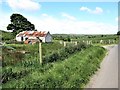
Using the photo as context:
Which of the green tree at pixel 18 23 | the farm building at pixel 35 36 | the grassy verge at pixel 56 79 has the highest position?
the green tree at pixel 18 23

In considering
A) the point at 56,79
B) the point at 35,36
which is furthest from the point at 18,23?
the point at 56,79

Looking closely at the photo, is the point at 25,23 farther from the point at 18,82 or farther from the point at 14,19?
the point at 18,82

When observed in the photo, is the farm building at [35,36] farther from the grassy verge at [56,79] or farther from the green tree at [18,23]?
the grassy verge at [56,79]

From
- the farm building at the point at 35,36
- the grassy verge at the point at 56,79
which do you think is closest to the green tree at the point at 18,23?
the farm building at the point at 35,36

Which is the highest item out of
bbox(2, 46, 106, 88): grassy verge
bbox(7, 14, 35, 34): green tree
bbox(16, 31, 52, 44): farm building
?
bbox(7, 14, 35, 34): green tree

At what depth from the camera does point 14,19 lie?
237 ft

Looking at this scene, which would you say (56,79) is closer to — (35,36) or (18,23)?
(35,36)

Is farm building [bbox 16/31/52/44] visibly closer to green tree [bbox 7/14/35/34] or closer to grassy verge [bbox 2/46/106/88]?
green tree [bbox 7/14/35/34]

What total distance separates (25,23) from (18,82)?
62.8 metres

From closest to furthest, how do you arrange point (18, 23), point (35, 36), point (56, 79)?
point (56, 79)
point (35, 36)
point (18, 23)

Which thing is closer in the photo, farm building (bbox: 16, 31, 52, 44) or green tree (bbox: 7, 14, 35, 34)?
farm building (bbox: 16, 31, 52, 44)

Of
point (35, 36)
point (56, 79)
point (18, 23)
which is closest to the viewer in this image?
point (56, 79)

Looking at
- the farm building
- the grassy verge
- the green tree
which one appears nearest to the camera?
the grassy verge

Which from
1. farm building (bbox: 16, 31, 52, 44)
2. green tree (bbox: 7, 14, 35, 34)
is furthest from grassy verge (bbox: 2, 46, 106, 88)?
green tree (bbox: 7, 14, 35, 34)
